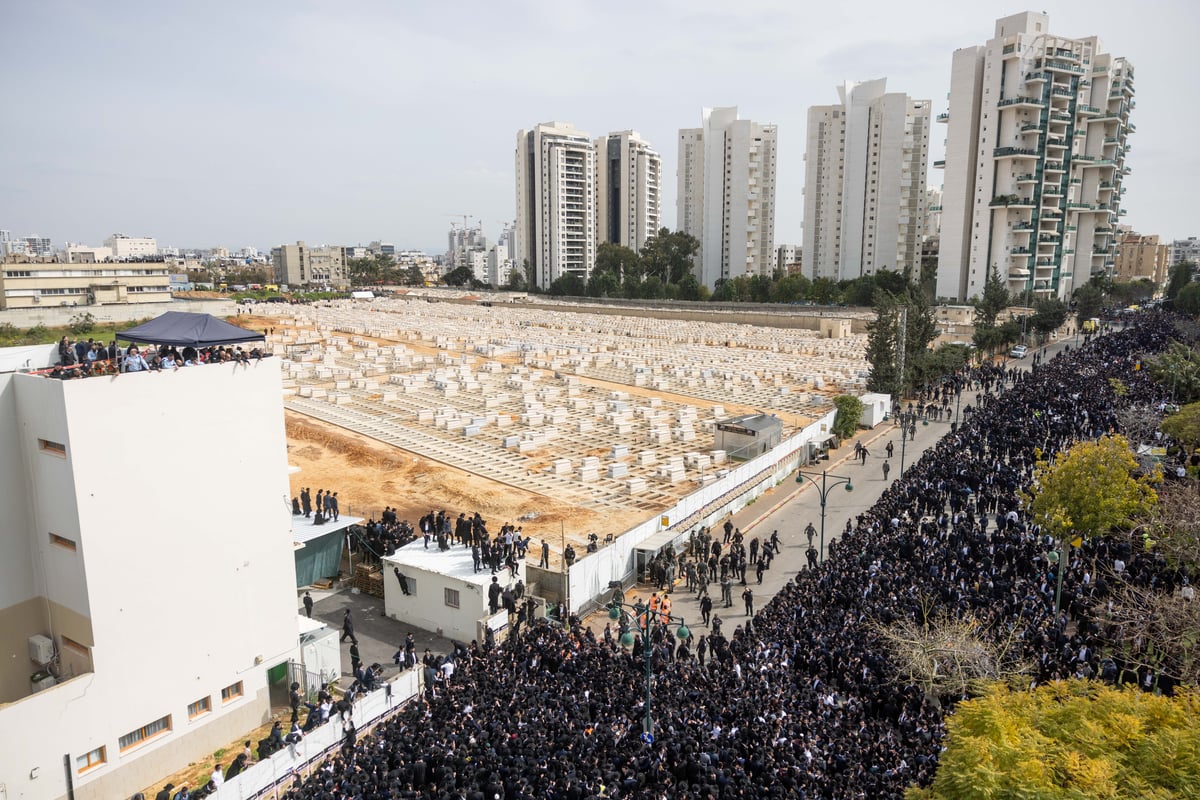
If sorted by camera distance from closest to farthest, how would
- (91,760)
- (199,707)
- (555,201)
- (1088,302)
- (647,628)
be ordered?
(91,760)
(647,628)
(199,707)
(1088,302)
(555,201)

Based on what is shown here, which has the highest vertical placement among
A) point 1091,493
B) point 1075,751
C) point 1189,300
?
point 1189,300

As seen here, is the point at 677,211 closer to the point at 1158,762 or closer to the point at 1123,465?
the point at 1123,465

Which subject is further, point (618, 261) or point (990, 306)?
point (618, 261)

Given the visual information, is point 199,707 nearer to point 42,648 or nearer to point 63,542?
point 42,648

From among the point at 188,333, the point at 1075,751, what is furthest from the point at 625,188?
the point at 1075,751

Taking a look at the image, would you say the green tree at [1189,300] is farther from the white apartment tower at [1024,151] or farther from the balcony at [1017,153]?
the balcony at [1017,153]

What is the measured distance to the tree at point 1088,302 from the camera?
6762cm

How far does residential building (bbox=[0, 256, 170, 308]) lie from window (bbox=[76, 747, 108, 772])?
70.7 metres

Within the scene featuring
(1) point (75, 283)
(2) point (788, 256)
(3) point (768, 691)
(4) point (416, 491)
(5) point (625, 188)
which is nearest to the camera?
(3) point (768, 691)

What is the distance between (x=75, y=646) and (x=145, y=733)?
1789 millimetres

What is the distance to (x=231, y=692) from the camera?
13742mm

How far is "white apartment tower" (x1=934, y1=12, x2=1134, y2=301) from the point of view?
68.7 meters

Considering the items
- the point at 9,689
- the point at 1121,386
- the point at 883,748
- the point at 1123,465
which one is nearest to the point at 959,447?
the point at 1123,465

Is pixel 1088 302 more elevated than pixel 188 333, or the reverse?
pixel 188 333
